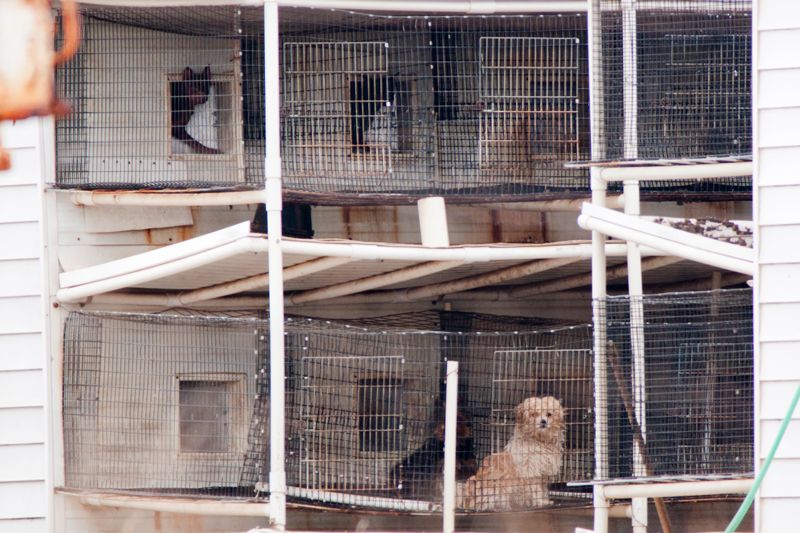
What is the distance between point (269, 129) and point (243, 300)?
2095 millimetres

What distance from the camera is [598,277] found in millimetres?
10656

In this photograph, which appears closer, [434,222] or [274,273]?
[274,273]

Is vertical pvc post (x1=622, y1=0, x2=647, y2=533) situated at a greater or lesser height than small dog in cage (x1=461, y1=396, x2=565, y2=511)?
greater

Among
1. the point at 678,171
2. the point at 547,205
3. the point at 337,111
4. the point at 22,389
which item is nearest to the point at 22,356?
the point at 22,389

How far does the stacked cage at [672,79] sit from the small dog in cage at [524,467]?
2.02 m

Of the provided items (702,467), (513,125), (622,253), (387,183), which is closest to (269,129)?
(387,183)

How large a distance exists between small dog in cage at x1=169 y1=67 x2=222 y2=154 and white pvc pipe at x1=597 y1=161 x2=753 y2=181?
3152 millimetres

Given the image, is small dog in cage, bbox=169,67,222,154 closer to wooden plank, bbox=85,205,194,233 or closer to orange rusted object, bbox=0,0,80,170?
wooden plank, bbox=85,205,194,233

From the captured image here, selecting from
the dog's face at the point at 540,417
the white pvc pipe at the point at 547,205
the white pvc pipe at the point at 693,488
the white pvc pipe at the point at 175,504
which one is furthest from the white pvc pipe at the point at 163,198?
the white pvc pipe at the point at 693,488

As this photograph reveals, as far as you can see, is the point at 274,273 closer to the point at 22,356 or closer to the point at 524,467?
the point at 22,356

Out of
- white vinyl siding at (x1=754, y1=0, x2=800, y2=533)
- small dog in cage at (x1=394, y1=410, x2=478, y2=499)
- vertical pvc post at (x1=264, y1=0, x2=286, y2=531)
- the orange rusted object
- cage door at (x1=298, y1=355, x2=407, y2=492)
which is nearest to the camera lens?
the orange rusted object

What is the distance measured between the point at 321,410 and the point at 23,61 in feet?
15.0

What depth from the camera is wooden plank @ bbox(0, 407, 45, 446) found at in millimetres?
10844

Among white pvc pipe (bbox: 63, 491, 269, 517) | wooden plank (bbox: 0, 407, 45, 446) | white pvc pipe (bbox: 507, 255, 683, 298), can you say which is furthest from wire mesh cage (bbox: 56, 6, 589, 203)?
white pvc pipe (bbox: 63, 491, 269, 517)
